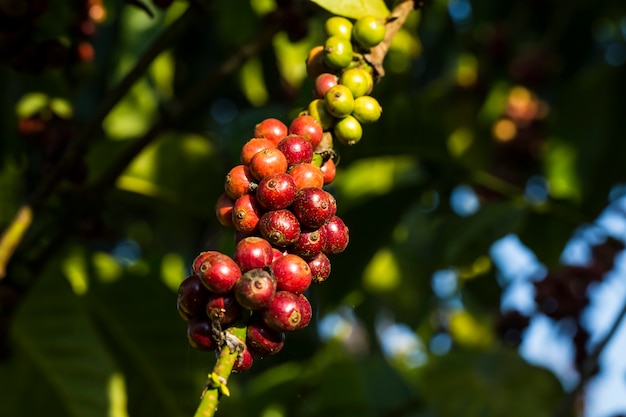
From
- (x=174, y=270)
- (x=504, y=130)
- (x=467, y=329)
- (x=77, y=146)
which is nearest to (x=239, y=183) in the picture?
(x=77, y=146)

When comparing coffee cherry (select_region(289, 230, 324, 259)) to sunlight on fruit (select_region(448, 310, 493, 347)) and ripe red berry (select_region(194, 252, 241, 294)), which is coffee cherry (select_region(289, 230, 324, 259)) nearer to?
ripe red berry (select_region(194, 252, 241, 294))

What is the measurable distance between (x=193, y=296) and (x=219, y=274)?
0.06m

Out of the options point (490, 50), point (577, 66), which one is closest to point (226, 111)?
point (490, 50)

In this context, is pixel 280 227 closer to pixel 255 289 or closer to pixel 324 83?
pixel 255 289

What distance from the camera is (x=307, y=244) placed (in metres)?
0.81

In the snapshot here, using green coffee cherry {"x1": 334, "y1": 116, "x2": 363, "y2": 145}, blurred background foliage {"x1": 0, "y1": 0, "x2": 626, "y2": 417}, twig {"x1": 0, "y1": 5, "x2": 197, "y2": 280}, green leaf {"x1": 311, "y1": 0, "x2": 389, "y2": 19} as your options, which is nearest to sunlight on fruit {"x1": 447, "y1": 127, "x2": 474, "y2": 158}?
blurred background foliage {"x1": 0, "y1": 0, "x2": 626, "y2": 417}

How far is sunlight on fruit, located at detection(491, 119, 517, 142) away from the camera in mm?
2592

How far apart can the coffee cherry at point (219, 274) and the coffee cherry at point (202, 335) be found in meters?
0.04

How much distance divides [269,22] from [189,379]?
31.0 inches

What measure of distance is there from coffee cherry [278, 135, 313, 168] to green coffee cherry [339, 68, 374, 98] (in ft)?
0.33

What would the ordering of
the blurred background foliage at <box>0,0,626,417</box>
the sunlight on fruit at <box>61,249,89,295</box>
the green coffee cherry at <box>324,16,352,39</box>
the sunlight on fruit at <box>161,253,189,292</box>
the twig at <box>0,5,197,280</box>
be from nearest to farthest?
1. the green coffee cherry at <box>324,16,352,39</box>
2. the twig at <box>0,5,197,280</box>
3. the blurred background foliage at <box>0,0,626,417</box>
4. the sunlight on fruit at <box>61,249,89,295</box>
5. the sunlight on fruit at <box>161,253,189,292</box>

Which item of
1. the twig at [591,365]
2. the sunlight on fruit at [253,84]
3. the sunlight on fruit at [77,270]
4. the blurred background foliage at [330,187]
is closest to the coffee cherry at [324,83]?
the blurred background foliage at [330,187]

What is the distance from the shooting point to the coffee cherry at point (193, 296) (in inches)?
31.4

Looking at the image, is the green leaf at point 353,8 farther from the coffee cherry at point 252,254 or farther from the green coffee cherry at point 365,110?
the coffee cherry at point 252,254
